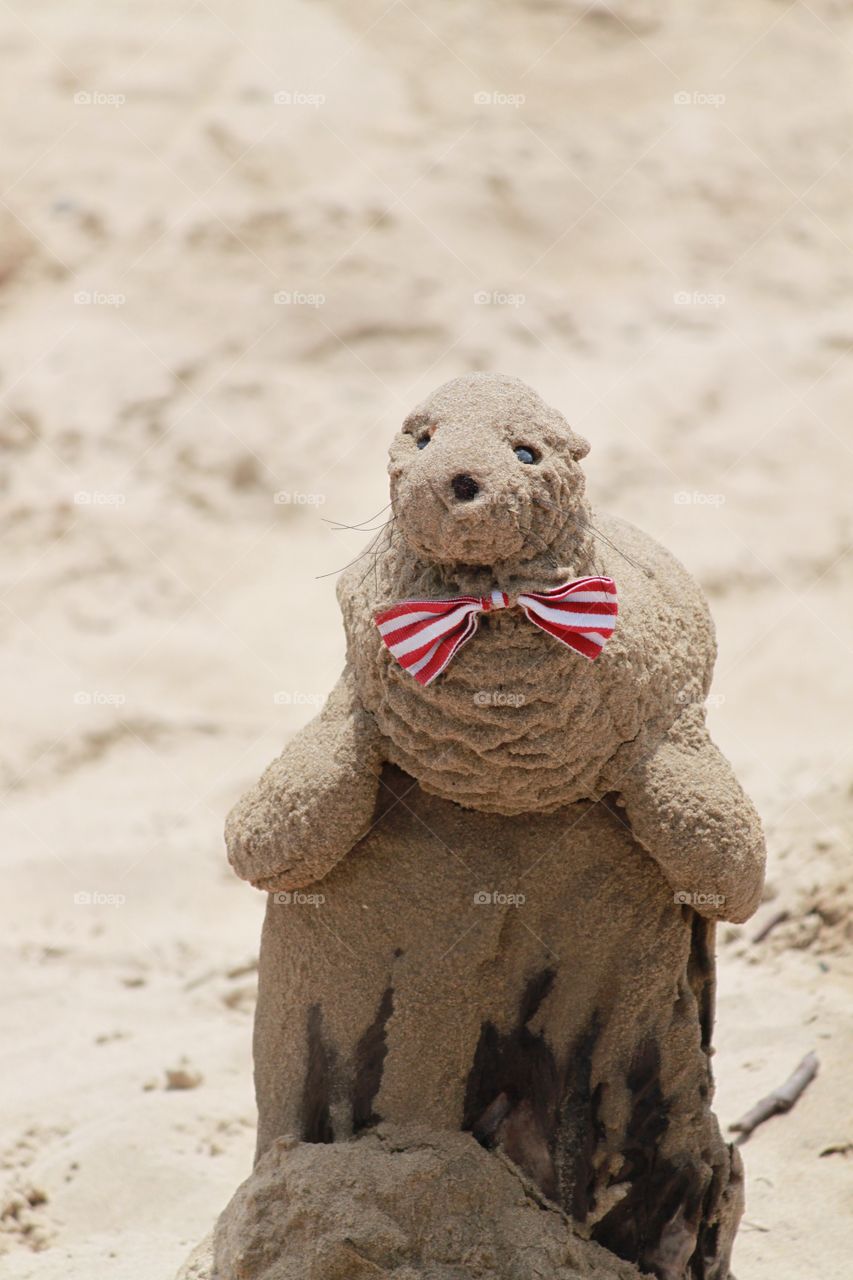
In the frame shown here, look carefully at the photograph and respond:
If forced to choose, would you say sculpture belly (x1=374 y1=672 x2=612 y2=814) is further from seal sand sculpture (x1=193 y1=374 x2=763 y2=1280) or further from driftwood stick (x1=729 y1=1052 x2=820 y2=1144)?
driftwood stick (x1=729 y1=1052 x2=820 y2=1144)

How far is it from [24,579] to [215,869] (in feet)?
9.07

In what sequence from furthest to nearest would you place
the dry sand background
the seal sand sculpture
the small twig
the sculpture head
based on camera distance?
1. the dry sand background
2. the small twig
3. the seal sand sculpture
4. the sculpture head

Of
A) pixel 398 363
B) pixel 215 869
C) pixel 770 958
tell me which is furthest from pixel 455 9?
pixel 770 958

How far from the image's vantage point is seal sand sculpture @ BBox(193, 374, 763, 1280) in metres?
3.43

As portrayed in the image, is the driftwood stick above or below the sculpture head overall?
below

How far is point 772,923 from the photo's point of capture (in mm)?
6391

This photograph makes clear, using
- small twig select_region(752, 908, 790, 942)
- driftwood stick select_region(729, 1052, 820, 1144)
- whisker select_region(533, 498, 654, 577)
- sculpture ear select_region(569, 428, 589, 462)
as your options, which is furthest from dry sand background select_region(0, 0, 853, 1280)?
sculpture ear select_region(569, 428, 589, 462)

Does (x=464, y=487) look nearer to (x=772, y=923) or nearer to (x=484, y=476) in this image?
(x=484, y=476)

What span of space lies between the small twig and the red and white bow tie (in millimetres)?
3263

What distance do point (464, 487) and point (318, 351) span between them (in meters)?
7.16

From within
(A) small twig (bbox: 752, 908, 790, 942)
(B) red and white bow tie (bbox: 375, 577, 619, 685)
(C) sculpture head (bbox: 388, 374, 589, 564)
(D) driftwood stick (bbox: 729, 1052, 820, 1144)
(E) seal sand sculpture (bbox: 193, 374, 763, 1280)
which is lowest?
(A) small twig (bbox: 752, 908, 790, 942)

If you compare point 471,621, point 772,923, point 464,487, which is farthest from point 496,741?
point 772,923

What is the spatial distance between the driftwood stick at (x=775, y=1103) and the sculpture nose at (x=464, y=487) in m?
2.84

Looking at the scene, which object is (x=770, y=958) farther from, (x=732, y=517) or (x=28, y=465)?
(x=28, y=465)
